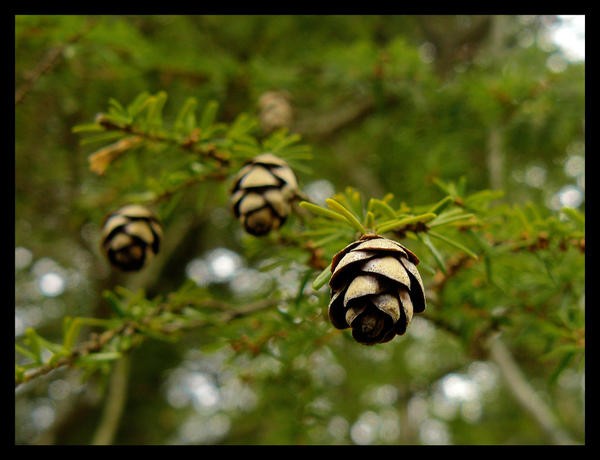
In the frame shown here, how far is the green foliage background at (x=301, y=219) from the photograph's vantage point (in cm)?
101

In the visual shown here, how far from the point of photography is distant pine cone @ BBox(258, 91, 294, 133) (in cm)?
169

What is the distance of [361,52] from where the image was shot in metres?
1.78

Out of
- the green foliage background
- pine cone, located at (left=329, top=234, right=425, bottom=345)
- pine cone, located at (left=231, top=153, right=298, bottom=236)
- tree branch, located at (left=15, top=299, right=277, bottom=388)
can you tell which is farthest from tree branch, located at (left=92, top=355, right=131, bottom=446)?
pine cone, located at (left=329, top=234, right=425, bottom=345)

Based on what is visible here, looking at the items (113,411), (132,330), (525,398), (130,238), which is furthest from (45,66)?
(525,398)

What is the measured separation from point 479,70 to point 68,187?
2.00 m

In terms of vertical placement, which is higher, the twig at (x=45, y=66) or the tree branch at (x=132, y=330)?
the twig at (x=45, y=66)

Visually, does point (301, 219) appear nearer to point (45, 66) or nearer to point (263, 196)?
point (263, 196)

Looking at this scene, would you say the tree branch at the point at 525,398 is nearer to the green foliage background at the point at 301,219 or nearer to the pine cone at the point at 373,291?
the green foliage background at the point at 301,219

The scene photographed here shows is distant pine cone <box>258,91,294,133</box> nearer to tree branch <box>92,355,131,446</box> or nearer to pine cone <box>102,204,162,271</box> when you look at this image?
pine cone <box>102,204,162,271</box>

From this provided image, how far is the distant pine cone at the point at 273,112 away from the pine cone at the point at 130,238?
766 millimetres

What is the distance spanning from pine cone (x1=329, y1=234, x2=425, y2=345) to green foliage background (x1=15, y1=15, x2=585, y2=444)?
0.14 ft

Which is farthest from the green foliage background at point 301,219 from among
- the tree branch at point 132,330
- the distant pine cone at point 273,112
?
the distant pine cone at point 273,112

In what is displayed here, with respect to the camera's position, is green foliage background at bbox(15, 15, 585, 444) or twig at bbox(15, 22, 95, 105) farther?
twig at bbox(15, 22, 95, 105)

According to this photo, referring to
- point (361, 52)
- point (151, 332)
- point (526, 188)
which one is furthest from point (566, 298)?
point (526, 188)
